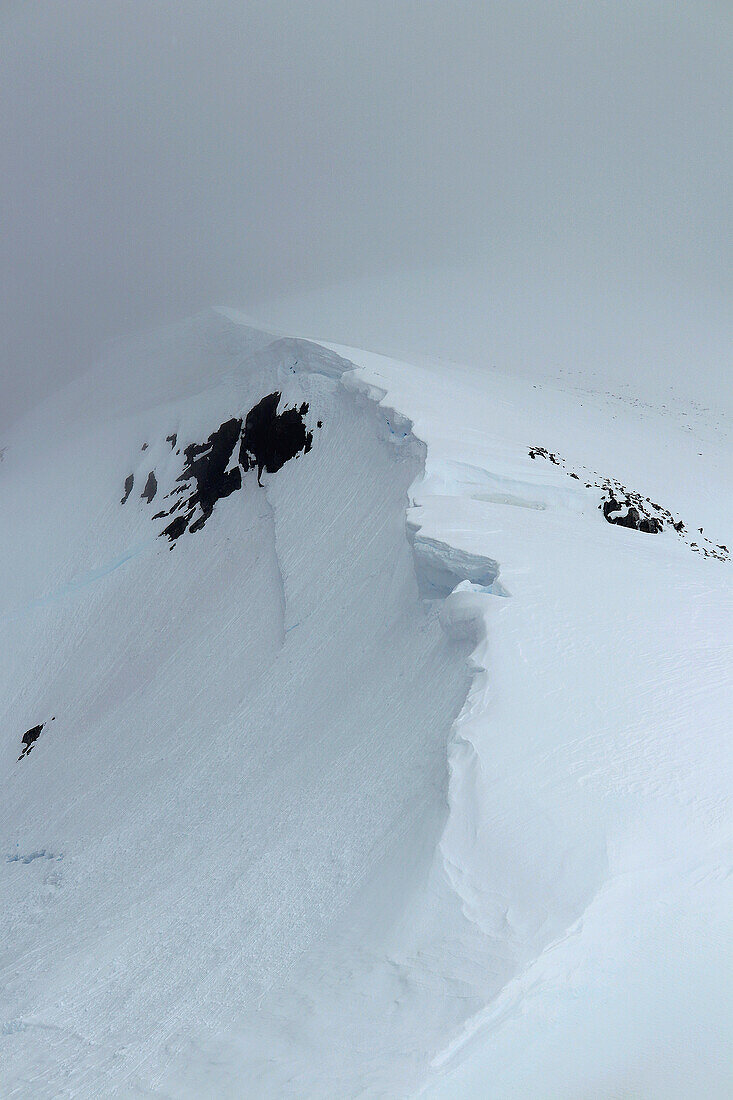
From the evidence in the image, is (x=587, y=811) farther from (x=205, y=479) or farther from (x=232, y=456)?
(x=205, y=479)

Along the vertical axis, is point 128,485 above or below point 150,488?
below

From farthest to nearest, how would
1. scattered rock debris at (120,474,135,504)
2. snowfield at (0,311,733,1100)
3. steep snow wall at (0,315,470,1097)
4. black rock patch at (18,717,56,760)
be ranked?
scattered rock debris at (120,474,135,504) < black rock patch at (18,717,56,760) < steep snow wall at (0,315,470,1097) < snowfield at (0,311,733,1100)

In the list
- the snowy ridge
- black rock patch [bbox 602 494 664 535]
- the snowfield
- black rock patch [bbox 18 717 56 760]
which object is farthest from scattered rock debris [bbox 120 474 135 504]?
the snowy ridge

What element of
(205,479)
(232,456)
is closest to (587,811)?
(232,456)

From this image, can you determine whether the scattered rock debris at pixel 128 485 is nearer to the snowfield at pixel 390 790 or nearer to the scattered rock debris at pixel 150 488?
the scattered rock debris at pixel 150 488

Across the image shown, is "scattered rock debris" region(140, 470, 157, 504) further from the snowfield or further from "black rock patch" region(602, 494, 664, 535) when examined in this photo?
"black rock patch" region(602, 494, 664, 535)

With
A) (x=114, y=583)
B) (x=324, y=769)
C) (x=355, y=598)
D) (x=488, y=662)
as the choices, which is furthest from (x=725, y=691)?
(x=114, y=583)
